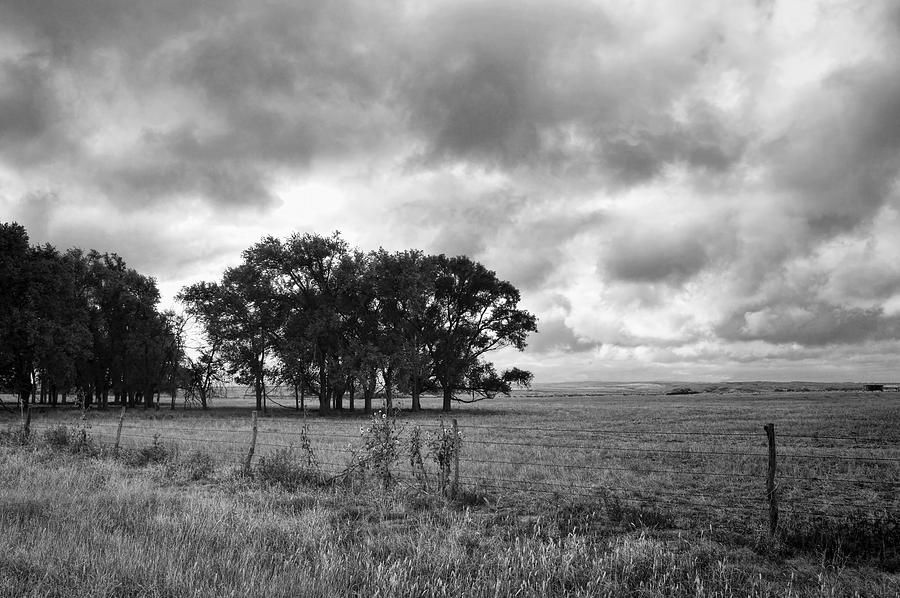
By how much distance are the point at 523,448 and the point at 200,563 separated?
15125mm

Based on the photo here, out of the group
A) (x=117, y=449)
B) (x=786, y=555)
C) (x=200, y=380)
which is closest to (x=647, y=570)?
(x=786, y=555)

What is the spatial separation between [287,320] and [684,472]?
1562 inches

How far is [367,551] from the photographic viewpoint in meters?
6.59

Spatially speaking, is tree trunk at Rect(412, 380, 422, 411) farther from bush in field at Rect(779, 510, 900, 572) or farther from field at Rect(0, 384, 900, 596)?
bush in field at Rect(779, 510, 900, 572)

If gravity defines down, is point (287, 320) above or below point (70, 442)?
above

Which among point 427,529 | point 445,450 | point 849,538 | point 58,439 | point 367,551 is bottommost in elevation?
point 849,538

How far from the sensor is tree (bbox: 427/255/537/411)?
5094cm

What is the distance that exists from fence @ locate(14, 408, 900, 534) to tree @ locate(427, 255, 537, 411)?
2829 cm

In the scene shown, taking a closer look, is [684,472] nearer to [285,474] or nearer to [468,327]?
[285,474]

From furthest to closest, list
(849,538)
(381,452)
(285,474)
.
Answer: (285,474) → (381,452) → (849,538)

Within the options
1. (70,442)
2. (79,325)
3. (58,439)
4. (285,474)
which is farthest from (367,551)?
(79,325)

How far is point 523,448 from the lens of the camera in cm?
1967

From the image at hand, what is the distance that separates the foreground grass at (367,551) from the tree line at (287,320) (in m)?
32.9

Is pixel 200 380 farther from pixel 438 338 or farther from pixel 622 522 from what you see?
pixel 622 522
